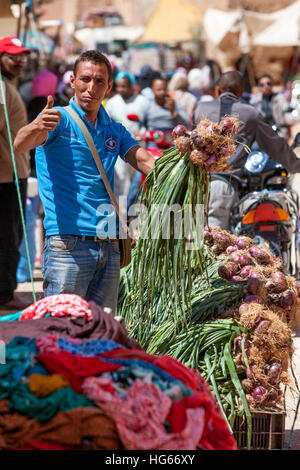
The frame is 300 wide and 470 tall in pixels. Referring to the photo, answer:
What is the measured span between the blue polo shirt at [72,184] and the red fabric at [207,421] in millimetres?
1444

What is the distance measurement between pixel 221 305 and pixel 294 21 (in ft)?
63.6

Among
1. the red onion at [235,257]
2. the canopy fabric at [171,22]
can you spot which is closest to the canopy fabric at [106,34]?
the canopy fabric at [171,22]

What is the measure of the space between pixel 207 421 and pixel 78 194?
5.25 ft

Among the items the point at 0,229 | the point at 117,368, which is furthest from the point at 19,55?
the point at 117,368

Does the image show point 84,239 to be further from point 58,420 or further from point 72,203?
point 58,420

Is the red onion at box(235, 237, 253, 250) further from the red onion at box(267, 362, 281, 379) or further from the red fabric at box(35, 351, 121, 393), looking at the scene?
the red fabric at box(35, 351, 121, 393)

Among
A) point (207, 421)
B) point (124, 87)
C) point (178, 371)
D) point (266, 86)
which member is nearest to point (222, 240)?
point (178, 371)

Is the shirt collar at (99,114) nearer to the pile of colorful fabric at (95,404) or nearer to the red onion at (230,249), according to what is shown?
the red onion at (230,249)

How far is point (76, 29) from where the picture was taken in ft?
124

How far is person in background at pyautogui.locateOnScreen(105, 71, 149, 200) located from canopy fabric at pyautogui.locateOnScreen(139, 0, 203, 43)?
17384 mm

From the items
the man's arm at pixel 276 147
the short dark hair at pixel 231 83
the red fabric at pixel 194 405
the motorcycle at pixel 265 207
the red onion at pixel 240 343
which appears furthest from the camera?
the motorcycle at pixel 265 207

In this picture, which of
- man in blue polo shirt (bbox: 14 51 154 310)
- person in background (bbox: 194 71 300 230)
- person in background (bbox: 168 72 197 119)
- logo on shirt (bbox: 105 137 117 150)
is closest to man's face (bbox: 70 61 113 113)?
man in blue polo shirt (bbox: 14 51 154 310)

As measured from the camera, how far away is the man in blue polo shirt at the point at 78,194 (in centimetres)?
386

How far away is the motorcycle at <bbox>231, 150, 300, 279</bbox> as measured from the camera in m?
6.70
